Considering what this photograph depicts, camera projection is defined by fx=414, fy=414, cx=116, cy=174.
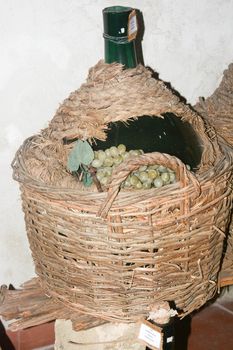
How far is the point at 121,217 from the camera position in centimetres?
59

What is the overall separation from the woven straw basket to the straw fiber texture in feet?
0.34

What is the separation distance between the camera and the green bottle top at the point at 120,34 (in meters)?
0.70

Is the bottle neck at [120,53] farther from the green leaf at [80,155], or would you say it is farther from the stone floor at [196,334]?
the stone floor at [196,334]

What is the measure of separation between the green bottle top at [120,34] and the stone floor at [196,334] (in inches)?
32.4

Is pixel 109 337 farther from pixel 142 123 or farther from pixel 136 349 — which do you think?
pixel 142 123

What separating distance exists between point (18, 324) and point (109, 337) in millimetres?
172

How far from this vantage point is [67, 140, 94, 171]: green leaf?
2.15ft

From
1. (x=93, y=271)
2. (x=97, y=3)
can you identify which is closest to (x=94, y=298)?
(x=93, y=271)

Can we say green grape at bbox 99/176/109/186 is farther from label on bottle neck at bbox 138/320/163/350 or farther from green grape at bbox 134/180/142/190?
label on bottle neck at bbox 138/320/163/350

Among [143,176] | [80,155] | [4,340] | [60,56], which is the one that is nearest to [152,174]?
[143,176]

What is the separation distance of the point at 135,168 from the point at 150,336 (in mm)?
287

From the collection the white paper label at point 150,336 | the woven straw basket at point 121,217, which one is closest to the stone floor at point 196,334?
the woven straw basket at point 121,217

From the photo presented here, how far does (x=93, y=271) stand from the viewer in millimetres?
649

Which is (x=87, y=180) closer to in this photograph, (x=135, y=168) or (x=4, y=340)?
(x=135, y=168)
